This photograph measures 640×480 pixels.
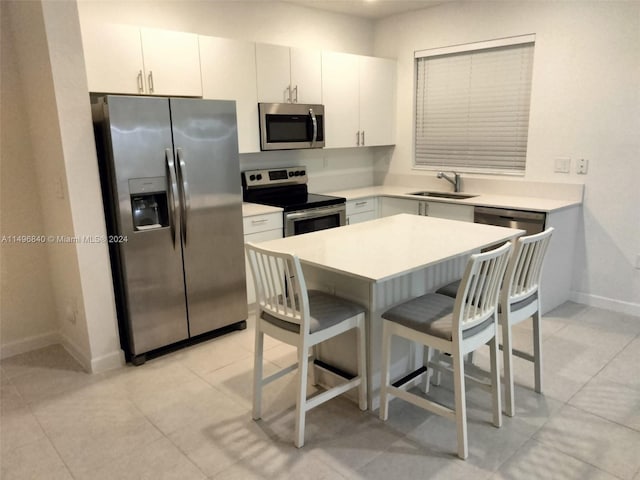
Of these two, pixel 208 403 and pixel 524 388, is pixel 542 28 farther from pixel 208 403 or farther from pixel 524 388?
pixel 208 403

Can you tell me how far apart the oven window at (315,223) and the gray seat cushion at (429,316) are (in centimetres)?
177

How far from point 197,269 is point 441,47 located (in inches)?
127

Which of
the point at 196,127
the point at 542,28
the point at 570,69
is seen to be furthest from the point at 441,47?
the point at 196,127

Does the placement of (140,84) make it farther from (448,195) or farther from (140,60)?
(448,195)

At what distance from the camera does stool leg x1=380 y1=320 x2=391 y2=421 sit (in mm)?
2287

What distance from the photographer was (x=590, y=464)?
2.04 metres

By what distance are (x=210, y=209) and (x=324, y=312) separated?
1377 millimetres

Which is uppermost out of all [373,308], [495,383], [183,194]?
[183,194]

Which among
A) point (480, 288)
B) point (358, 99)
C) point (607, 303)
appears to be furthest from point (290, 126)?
point (607, 303)

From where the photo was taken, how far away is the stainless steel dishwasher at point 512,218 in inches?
140

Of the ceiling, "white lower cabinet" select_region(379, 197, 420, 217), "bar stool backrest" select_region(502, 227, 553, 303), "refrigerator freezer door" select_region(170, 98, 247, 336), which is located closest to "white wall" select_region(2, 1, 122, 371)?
"refrigerator freezer door" select_region(170, 98, 247, 336)

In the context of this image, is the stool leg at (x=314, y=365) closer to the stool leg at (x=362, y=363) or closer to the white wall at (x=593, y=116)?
the stool leg at (x=362, y=363)

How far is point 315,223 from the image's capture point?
412 centimetres

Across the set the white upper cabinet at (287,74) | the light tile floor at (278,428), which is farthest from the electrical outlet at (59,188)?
the white upper cabinet at (287,74)
